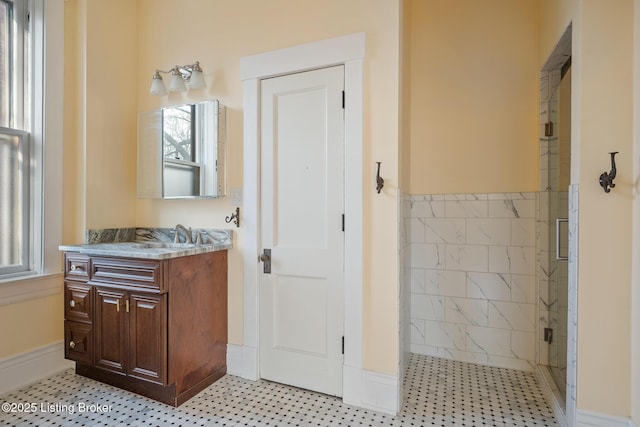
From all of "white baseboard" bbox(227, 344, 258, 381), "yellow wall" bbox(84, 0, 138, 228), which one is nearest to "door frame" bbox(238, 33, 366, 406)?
"white baseboard" bbox(227, 344, 258, 381)

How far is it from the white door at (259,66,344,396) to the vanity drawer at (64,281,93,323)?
3.79 ft

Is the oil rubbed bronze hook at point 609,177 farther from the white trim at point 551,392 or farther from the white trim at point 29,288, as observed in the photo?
the white trim at point 29,288

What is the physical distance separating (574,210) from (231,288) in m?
2.15

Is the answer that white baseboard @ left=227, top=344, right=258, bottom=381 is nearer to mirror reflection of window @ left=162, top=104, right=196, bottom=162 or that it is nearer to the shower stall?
mirror reflection of window @ left=162, top=104, right=196, bottom=162

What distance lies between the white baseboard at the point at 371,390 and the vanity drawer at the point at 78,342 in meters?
1.73

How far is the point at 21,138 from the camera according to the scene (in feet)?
7.70

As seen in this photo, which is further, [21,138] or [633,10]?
[21,138]

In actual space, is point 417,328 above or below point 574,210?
below

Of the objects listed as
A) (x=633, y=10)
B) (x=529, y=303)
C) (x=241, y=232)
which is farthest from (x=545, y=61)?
(x=241, y=232)

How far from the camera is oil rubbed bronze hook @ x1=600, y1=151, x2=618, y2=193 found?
153cm

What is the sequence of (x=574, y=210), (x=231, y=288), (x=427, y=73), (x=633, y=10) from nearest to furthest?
(x=633, y=10)
(x=574, y=210)
(x=231, y=288)
(x=427, y=73)

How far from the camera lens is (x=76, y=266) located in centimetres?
231

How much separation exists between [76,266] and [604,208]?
3.17 metres

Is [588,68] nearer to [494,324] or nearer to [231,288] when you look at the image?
[494,324]
